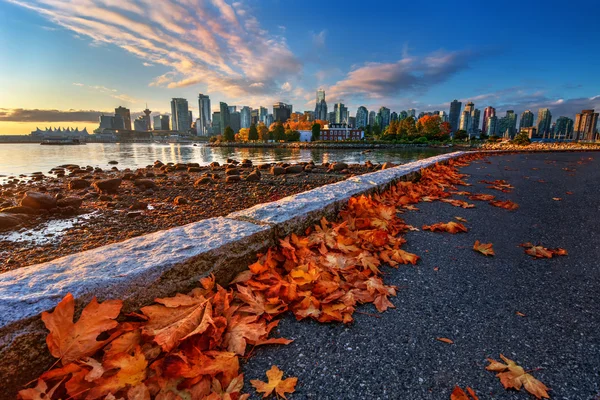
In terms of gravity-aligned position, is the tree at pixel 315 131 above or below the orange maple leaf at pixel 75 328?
above

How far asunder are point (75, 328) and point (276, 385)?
3.11 ft

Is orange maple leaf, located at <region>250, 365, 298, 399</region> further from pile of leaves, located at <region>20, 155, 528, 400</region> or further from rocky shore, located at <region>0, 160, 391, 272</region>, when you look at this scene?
rocky shore, located at <region>0, 160, 391, 272</region>

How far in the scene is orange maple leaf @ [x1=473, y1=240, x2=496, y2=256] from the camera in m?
2.75

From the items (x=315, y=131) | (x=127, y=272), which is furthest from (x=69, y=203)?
(x=315, y=131)

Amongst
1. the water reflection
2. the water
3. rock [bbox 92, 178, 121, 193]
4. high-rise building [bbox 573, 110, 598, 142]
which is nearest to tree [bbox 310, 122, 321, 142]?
the water

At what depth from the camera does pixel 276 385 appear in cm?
134

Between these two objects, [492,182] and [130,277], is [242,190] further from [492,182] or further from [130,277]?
[130,277]

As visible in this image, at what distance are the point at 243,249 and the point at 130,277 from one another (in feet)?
2.45

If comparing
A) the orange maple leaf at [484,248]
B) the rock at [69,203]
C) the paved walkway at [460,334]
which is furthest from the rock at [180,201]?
the orange maple leaf at [484,248]

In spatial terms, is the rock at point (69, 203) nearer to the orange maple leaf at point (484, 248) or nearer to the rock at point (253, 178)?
the rock at point (253, 178)

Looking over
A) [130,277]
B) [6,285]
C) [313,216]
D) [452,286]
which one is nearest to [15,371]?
[6,285]

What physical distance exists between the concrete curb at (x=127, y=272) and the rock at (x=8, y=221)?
5.42 m

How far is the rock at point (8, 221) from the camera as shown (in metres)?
5.34

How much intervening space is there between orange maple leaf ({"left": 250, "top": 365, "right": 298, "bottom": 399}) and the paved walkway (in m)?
0.04
